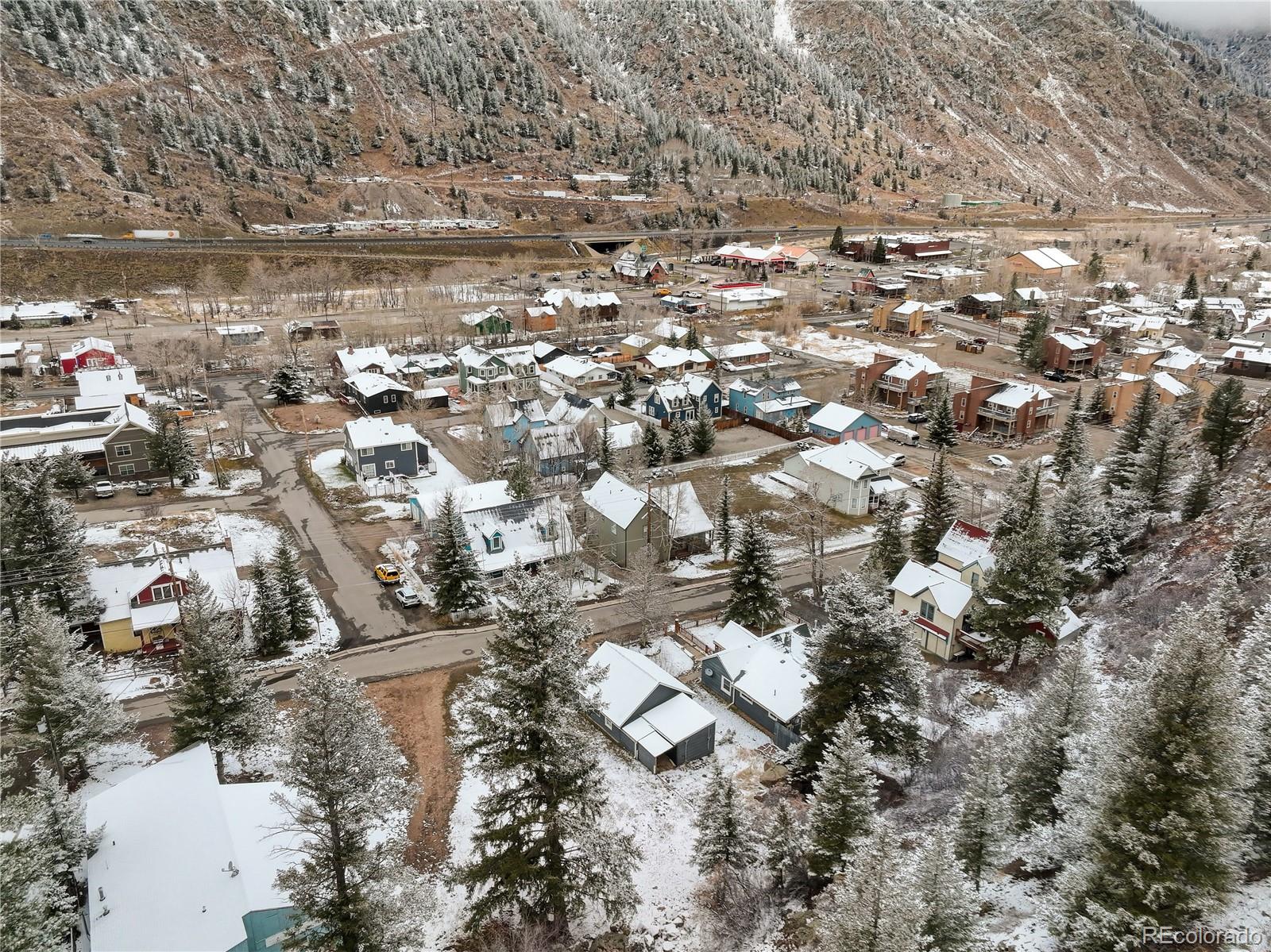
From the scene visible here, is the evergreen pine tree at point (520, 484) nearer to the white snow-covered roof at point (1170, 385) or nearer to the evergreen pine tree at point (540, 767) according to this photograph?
the evergreen pine tree at point (540, 767)

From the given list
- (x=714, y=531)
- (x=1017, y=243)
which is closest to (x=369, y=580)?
(x=714, y=531)

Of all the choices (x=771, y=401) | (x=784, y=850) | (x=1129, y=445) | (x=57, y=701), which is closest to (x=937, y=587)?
(x=784, y=850)

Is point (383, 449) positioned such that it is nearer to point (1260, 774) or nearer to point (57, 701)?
point (57, 701)

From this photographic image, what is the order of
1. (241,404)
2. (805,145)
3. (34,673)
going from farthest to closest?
(805,145)
(241,404)
(34,673)

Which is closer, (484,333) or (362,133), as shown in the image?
(484,333)

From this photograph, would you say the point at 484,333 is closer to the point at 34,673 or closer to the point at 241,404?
the point at 241,404

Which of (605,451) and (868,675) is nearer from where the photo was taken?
(868,675)

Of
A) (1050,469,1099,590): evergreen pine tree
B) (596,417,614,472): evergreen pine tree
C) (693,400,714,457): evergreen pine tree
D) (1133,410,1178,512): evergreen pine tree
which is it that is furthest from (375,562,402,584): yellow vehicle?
(1133,410,1178,512): evergreen pine tree
